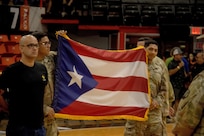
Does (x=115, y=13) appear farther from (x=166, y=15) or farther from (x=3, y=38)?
(x=3, y=38)

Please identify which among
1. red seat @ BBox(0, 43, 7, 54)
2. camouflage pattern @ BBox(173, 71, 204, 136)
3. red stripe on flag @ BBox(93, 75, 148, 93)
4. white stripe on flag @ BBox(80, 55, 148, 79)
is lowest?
red seat @ BBox(0, 43, 7, 54)

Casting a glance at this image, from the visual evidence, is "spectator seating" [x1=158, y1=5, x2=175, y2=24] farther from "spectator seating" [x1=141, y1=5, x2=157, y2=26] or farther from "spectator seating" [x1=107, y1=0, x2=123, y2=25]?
"spectator seating" [x1=107, y1=0, x2=123, y2=25]

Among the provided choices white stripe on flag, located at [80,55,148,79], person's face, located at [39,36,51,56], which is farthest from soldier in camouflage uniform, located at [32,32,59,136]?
white stripe on flag, located at [80,55,148,79]

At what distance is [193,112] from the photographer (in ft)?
8.52

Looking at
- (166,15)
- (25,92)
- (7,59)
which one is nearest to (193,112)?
(25,92)

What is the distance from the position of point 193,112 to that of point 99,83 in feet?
8.40

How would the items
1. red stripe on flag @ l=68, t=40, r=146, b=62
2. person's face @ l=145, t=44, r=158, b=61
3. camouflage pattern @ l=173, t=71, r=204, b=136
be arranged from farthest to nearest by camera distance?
person's face @ l=145, t=44, r=158, b=61, red stripe on flag @ l=68, t=40, r=146, b=62, camouflage pattern @ l=173, t=71, r=204, b=136

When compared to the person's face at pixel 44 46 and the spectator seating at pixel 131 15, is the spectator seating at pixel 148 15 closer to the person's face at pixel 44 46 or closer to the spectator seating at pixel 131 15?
the spectator seating at pixel 131 15

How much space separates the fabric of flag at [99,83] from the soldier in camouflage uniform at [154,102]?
0.26ft

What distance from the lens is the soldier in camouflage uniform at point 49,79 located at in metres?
4.23

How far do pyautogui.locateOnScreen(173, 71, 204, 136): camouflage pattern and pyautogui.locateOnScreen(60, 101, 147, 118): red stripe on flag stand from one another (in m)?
2.10

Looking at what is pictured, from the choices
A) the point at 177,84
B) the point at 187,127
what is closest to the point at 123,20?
the point at 177,84

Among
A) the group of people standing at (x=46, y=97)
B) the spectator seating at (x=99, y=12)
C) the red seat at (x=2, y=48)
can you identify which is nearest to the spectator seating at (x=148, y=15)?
the spectator seating at (x=99, y=12)

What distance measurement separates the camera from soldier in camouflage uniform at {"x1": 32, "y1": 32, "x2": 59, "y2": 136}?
423 cm
